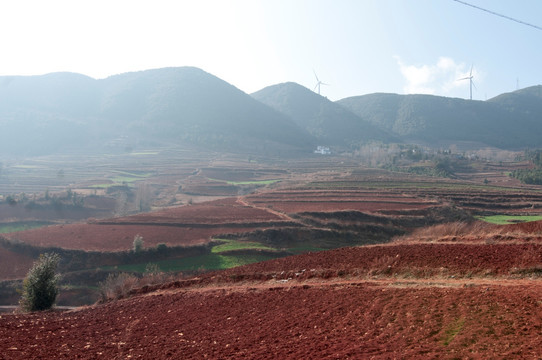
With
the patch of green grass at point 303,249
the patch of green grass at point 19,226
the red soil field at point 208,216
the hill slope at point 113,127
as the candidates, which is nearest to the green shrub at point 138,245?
the red soil field at point 208,216

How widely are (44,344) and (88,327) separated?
3330mm

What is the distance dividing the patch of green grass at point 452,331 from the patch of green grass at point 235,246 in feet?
102

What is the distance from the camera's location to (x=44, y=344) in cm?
1438

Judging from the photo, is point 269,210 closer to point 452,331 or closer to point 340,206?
point 340,206

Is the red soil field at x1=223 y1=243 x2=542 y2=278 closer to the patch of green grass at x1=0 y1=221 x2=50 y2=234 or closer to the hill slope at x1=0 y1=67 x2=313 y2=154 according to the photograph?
the patch of green grass at x1=0 y1=221 x2=50 y2=234

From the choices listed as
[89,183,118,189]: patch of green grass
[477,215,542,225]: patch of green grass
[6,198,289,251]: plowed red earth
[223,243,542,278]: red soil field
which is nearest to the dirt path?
[6,198,289,251]: plowed red earth

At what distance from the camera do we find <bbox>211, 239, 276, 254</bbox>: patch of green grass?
41375 mm

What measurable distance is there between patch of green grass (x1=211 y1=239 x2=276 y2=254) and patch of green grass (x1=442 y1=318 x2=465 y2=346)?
31.0 m

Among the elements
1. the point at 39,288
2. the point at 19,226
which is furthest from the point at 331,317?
the point at 19,226

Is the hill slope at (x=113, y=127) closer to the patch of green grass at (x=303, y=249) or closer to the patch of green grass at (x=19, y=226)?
the patch of green grass at (x=19, y=226)

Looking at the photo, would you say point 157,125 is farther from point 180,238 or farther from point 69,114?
point 180,238

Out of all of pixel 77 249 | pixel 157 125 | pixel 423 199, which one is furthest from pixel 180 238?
pixel 157 125

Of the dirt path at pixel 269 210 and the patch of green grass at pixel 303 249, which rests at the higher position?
the dirt path at pixel 269 210

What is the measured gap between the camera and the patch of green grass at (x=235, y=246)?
41.4m
